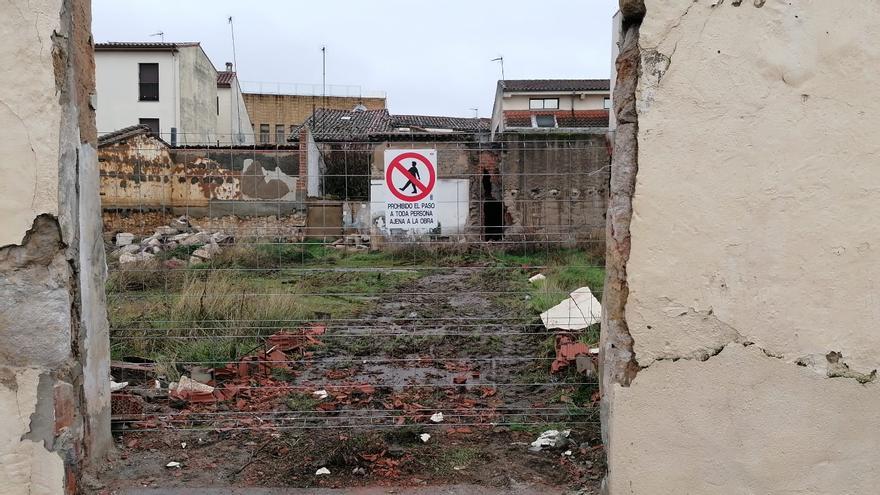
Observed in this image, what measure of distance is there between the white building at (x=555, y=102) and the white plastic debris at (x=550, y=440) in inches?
1181

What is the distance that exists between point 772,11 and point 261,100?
45300 millimetres

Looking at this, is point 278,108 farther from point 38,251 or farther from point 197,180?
point 38,251

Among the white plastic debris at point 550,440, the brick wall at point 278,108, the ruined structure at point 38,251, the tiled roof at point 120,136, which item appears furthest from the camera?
the brick wall at point 278,108

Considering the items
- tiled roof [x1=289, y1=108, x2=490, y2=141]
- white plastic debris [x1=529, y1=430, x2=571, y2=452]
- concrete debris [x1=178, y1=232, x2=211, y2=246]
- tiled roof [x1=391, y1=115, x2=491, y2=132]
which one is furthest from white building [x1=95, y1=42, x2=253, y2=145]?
white plastic debris [x1=529, y1=430, x2=571, y2=452]

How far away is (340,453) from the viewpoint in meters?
4.06

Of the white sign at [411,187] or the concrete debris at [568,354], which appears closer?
the white sign at [411,187]

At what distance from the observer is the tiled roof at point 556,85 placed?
34.0m

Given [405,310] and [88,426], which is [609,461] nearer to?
[88,426]

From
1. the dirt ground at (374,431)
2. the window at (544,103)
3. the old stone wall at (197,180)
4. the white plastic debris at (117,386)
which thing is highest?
the window at (544,103)

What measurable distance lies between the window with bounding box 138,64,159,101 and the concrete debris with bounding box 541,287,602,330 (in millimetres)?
30513

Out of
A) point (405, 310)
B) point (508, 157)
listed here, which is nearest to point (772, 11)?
point (405, 310)

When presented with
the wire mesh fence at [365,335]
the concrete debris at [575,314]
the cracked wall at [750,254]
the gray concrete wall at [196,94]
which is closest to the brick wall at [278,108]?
the gray concrete wall at [196,94]

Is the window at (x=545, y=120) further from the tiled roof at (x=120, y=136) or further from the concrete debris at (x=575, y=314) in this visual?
the concrete debris at (x=575, y=314)

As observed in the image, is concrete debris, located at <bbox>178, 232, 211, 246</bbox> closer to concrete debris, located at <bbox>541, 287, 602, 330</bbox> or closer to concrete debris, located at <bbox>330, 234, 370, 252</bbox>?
concrete debris, located at <bbox>330, 234, 370, 252</bbox>
